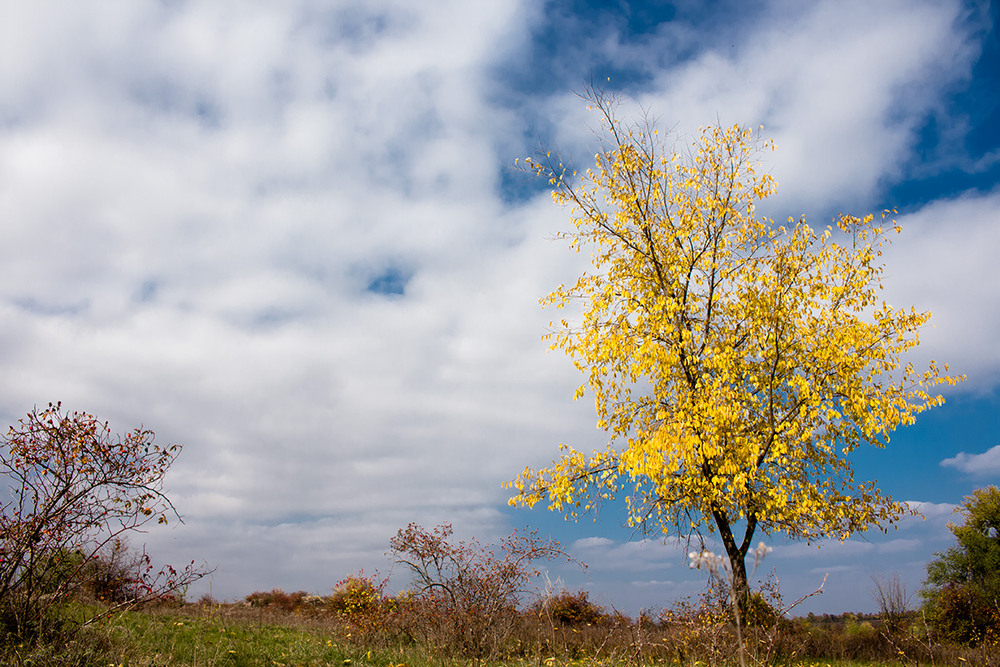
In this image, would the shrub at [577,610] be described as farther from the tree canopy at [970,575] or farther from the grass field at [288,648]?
the tree canopy at [970,575]

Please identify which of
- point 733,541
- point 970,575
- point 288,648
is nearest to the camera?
point 288,648

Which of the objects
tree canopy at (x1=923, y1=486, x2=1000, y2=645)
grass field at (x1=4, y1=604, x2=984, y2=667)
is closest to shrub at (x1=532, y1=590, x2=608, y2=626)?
grass field at (x1=4, y1=604, x2=984, y2=667)

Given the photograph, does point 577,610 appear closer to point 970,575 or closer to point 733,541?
point 733,541

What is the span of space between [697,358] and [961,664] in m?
8.12

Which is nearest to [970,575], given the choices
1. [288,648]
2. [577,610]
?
[577,610]

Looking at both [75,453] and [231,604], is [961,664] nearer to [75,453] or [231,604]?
[75,453]

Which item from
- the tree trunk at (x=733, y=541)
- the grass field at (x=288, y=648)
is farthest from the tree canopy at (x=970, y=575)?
the tree trunk at (x=733, y=541)

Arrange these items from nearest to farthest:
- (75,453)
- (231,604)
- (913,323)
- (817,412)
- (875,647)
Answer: (75,453)
(817,412)
(913,323)
(875,647)
(231,604)

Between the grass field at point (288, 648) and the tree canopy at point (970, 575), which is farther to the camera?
the tree canopy at point (970, 575)

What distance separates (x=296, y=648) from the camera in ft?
32.4

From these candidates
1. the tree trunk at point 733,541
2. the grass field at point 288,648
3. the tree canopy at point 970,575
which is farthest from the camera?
the tree canopy at point 970,575

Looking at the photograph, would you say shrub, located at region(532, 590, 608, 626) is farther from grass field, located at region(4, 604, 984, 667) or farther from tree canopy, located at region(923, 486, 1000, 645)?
tree canopy, located at region(923, 486, 1000, 645)

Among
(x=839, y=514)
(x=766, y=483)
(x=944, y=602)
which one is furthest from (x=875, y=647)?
(x=766, y=483)

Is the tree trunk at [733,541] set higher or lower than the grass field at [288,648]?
higher
